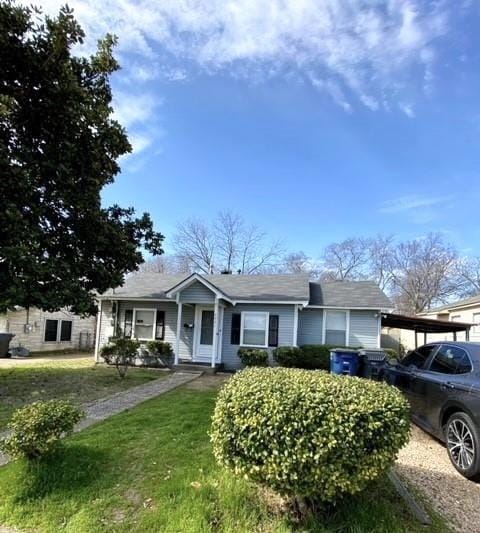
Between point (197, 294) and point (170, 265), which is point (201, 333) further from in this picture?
point (170, 265)

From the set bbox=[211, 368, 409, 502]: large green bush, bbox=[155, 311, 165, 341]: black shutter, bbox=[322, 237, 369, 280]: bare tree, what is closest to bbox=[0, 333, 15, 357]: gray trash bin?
bbox=[155, 311, 165, 341]: black shutter

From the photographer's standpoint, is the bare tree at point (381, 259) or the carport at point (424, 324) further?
the bare tree at point (381, 259)

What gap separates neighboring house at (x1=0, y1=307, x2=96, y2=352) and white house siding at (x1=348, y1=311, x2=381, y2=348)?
1301 cm

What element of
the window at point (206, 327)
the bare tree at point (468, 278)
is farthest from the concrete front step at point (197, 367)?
the bare tree at point (468, 278)

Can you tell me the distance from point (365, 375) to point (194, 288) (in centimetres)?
705

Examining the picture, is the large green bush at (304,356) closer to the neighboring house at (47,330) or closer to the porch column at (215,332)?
the porch column at (215,332)

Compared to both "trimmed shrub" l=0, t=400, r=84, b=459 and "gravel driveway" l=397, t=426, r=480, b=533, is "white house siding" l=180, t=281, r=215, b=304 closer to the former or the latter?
"gravel driveway" l=397, t=426, r=480, b=533

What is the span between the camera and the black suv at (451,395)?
4539mm

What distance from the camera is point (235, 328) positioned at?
15.3 m

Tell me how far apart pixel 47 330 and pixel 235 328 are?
12.3 m

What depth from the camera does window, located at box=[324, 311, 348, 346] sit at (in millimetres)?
14844

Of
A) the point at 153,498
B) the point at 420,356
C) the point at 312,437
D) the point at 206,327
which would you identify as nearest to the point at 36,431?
the point at 153,498

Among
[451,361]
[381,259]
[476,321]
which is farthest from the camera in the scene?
[381,259]

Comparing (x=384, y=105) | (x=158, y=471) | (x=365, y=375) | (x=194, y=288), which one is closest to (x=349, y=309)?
(x=365, y=375)
